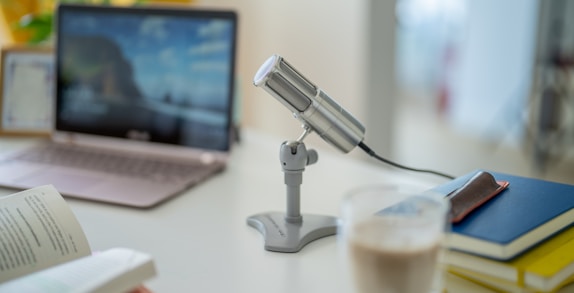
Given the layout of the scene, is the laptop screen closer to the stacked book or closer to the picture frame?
the picture frame

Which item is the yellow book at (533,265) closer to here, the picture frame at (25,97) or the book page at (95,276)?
the book page at (95,276)

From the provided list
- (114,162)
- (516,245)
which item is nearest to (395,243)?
(516,245)

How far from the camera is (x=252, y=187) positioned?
116 centimetres

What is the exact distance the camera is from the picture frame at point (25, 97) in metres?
1.51

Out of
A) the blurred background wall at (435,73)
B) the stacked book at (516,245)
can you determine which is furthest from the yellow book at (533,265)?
the blurred background wall at (435,73)

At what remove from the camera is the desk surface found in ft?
2.56

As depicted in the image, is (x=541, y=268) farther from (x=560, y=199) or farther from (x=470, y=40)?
(x=470, y=40)

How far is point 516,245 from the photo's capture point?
0.70 meters

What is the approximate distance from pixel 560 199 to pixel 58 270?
58 centimetres

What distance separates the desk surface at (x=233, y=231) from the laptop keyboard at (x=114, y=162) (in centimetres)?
7

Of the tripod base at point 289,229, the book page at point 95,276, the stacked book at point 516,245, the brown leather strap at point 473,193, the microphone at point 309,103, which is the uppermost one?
the microphone at point 309,103

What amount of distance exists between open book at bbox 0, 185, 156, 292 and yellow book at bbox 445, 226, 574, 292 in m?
0.34

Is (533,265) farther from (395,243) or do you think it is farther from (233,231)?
(233,231)

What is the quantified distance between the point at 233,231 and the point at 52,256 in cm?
28
